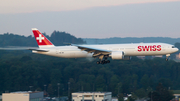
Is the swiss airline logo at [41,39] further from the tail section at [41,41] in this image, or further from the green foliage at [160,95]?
the green foliage at [160,95]

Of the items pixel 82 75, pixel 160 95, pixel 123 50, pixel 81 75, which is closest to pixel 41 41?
pixel 123 50

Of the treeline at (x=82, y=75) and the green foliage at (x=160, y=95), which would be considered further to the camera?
the treeline at (x=82, y=75)

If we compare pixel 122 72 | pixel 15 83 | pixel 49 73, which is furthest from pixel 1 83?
pixel 122 72

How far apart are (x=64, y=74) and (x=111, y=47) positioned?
230ft

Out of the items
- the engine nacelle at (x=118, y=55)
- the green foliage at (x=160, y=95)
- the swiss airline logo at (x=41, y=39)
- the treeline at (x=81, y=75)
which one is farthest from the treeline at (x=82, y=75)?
the engine nacelle at (x=118, y=55)

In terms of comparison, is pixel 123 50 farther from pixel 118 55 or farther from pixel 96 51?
pixel 96 51

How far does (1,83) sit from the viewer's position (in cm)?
10694

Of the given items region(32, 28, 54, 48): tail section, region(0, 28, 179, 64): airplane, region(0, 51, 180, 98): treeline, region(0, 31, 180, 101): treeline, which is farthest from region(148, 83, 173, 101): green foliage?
region(32, 28, 54, 48): tail section

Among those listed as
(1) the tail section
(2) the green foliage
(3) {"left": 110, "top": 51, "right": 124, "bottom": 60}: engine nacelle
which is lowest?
(2) the green foliage

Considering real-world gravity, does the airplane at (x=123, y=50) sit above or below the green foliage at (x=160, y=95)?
above

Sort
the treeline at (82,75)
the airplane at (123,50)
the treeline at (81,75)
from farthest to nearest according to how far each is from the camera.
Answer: the treeline at (82,75) < the treeline at (81,75) < the airplane at (123,50)

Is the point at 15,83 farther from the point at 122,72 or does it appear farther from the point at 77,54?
the point at 77,54

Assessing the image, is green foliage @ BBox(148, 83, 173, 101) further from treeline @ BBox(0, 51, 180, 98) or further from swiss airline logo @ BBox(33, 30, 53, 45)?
swiss airline logo @ BBox(33, 30, 53, 45)

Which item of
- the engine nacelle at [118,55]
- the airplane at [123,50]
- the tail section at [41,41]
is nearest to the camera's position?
the engine nacelle at [118,55]
